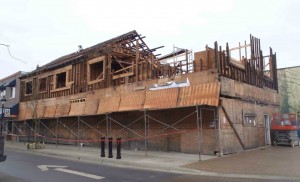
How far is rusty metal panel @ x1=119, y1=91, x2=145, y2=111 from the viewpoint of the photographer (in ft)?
65.4

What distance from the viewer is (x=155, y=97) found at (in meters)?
19.2

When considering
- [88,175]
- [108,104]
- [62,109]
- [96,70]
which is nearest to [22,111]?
[62,109]

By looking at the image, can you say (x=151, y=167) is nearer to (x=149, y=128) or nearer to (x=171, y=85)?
(x=171, y=85)

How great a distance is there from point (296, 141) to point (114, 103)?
1269 centimetres

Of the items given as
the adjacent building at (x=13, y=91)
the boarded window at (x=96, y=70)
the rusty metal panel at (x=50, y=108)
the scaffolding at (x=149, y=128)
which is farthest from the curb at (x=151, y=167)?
the adjacent building at (x=13, y=91)

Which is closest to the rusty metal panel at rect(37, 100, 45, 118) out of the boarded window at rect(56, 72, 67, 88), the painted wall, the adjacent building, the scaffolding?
the scaffolding

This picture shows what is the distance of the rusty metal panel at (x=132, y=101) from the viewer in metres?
19.9

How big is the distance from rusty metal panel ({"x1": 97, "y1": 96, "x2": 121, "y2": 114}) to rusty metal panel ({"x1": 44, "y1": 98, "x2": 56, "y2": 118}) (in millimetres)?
6845

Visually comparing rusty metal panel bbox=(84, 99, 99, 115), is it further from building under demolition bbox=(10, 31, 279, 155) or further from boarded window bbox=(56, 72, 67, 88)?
boarded window bbox=(56, 72, 67, 88)

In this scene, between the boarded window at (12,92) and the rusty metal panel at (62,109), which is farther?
the boarded window at (12,92)

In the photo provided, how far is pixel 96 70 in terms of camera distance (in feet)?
85.0

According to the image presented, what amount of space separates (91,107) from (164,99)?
285 inches

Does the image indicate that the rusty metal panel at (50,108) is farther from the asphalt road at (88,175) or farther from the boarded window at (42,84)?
the asphalt road at (88,175)

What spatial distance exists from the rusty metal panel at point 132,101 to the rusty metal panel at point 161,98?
1.64 ft
